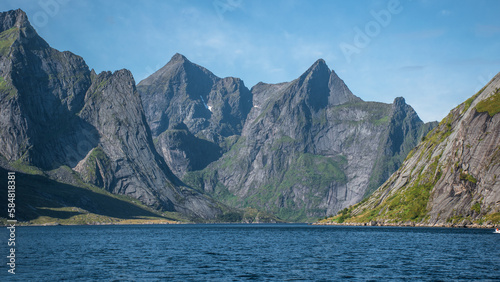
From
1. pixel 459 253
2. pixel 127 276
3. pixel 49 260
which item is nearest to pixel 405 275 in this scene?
pixel 459 253

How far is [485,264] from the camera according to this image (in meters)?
85.5

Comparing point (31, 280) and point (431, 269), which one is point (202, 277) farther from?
point (431, 269)

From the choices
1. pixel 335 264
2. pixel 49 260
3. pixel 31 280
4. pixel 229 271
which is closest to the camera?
pixel 31 280

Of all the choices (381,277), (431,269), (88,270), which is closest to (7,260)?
(88,270)

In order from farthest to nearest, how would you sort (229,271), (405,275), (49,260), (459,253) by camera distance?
(459,253)
(49,260)
(229,271)
(405,275)

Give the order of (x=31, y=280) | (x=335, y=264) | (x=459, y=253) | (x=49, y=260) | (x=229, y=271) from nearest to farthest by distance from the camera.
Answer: (x=31, y=280)
(x=229, y=271)
(x=335, y=264)
(x=49, y=260)
(x=459, y=253)

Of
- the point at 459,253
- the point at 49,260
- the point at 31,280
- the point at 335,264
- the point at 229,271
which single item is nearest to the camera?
the point at 31,280

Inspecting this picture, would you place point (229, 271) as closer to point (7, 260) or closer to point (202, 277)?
point (202, 277)

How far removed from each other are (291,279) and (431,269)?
27004mm

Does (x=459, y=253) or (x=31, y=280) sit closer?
(x=31, y=280)

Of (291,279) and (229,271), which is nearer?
(291,279)

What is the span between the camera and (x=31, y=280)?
69938 millimetres

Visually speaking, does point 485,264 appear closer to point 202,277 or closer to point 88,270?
point 202,277

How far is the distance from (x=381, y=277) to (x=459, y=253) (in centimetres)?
4152
